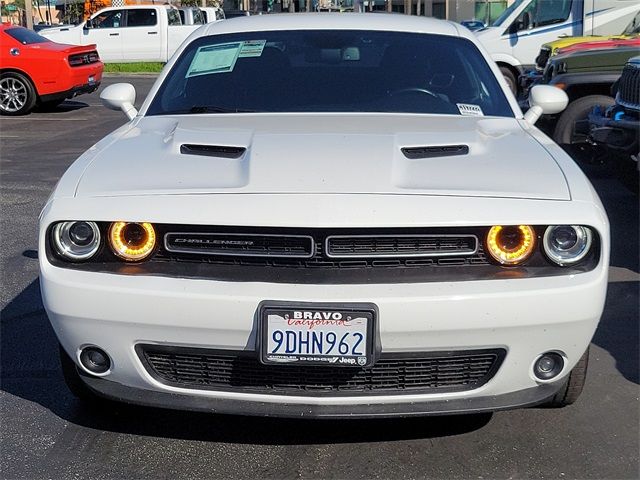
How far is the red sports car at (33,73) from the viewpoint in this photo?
14594 millimetres

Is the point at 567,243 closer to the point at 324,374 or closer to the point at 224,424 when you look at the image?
the point at 324,374

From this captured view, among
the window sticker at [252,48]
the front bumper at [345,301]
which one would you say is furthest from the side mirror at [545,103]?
the front bumper at [345,301]

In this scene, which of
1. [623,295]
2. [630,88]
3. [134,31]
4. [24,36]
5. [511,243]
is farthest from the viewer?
[134,31]

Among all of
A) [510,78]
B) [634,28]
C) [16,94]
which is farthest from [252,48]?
[510,78]

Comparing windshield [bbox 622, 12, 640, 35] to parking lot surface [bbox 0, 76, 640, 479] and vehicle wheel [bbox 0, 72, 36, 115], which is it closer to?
parking lot surface [bbox 0, 76, 640, 479]

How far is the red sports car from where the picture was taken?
14594 mm

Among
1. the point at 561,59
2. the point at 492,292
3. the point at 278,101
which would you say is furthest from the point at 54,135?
the point at 492,292

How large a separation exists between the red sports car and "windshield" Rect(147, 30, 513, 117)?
34.9 ft

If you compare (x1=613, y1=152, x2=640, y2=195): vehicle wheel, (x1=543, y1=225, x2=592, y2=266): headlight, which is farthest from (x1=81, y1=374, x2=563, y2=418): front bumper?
(x1=613, y1=152, x2=640, y2=195): vehicle wheel

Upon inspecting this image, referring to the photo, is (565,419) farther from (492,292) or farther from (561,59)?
(561,59)

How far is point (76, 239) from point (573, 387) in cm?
196

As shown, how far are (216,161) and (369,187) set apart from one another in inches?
25.5

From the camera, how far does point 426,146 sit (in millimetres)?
3455

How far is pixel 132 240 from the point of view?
311cm
